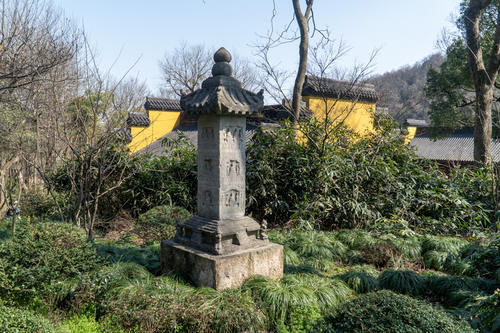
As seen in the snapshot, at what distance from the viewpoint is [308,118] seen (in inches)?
361

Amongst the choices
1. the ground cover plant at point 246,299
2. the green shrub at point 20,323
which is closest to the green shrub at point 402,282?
the ground cover plant at point 246,299

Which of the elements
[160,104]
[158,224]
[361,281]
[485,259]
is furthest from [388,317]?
[160,104]

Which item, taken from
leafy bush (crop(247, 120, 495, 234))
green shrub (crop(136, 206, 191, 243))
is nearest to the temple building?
leafy bush (crop(247, 120, 495, 234))

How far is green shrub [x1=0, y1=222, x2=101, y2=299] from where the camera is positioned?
3.97m

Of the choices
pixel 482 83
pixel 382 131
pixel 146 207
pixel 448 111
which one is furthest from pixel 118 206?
pixel 448 111

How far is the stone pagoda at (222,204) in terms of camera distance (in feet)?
14.5

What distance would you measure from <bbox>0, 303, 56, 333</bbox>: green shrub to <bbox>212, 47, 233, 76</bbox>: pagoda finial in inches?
131

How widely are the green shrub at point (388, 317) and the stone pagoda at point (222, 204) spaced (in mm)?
1495

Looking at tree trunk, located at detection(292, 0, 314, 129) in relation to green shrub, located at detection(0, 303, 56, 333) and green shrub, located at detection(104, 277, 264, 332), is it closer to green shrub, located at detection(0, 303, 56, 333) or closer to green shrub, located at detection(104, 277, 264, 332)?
green shrub, located at detection(104, 277, 264, 332)

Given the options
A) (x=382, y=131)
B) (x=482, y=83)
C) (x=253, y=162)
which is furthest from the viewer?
(x=482, y=83)

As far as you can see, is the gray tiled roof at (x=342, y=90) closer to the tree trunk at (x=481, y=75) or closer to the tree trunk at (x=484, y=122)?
the tree trunk at (x=481, y=75)

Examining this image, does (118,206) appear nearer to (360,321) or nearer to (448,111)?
(360,321)

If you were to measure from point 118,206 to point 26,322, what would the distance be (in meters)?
6.16

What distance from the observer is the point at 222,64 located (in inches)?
188
